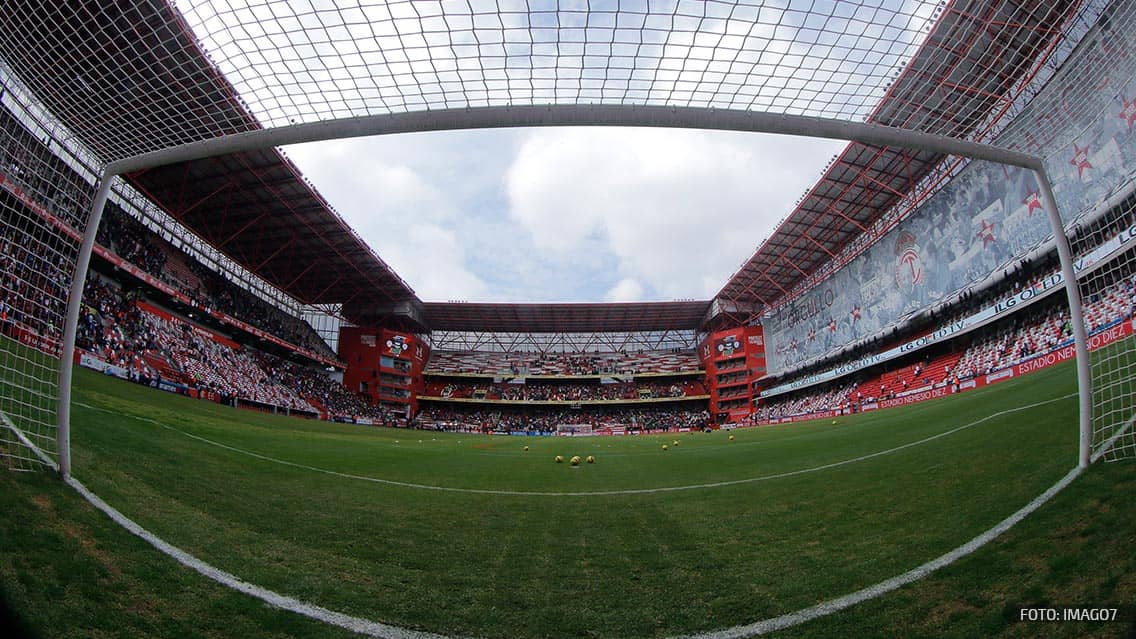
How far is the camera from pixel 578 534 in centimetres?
567

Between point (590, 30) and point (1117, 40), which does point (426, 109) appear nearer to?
point (590, 30)

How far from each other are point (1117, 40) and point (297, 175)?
123 ft

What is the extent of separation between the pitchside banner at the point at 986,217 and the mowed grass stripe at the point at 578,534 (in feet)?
16.5

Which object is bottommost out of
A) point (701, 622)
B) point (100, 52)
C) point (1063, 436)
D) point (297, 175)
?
point (701, 622)

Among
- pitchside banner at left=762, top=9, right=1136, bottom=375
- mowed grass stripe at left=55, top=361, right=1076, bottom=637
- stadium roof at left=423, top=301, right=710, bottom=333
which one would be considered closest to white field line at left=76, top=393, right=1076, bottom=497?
mowed grass stripe at left=55, top=361, right=1076, bottom=637

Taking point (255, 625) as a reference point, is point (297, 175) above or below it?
above

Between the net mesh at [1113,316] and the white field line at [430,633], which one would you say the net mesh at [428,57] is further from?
the white field line at [430,633]

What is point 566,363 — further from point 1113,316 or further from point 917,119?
point 917,119

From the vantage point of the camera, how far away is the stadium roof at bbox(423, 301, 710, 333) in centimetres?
6603

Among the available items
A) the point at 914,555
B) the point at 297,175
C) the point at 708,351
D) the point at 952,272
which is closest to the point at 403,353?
the point at 297,175

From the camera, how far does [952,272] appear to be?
33500 mm

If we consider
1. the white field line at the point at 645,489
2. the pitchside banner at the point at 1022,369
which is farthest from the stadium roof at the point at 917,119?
the pitchside banner at the point at 1022,369

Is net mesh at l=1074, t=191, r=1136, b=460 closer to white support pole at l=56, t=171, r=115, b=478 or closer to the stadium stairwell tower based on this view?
the stadium stairwell tower

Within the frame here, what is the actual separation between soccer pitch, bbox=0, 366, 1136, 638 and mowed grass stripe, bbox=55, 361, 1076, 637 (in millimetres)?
29
